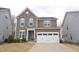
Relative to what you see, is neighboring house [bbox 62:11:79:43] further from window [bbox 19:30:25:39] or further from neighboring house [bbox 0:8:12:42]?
neighboring house [bbox 0:8:12:42]

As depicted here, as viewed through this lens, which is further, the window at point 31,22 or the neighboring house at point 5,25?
the window at point 31,22

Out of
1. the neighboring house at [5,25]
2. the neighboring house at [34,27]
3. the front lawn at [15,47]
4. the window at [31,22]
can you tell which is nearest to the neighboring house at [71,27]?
the neighboring house at [34,27]

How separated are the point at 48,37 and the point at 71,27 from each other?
18.2 inches

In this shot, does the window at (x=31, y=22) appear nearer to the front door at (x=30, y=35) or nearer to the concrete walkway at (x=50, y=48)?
the front door at (x=30, y=35)

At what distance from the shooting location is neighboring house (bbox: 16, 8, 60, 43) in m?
3.17

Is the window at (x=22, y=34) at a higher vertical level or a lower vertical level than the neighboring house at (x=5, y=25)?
lower

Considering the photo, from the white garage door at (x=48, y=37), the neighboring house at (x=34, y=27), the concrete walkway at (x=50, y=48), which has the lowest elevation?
the concrete walkway at (x=50, y=48)

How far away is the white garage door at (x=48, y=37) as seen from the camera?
3.22m

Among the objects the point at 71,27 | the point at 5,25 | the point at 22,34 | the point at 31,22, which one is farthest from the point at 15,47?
the point at 71,27

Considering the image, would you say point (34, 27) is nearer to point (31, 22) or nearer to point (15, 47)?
point (31, 22)

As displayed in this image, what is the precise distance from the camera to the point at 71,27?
3145mm

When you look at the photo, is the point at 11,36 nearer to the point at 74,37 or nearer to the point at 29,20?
the point at 29,20

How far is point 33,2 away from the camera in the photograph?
325 cm

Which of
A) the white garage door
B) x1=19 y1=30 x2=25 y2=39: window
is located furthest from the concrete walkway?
x1=19 y1=30 x2=25 y2=39: window
